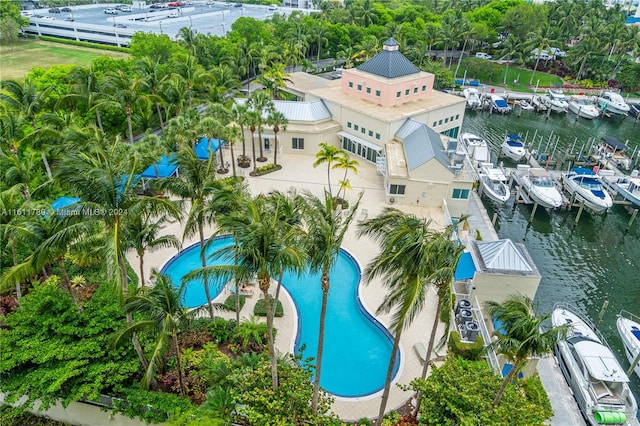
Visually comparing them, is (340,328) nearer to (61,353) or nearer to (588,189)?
(61,353)

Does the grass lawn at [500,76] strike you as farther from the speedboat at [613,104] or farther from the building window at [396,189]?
the building window at [396,189]

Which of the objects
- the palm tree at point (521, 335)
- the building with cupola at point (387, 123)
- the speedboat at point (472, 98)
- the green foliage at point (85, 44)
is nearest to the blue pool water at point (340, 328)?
the palm tree at point (521, 335)

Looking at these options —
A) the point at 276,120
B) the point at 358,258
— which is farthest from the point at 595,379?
the point at 276,120

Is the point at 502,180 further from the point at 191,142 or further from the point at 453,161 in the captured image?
the point at 191,142

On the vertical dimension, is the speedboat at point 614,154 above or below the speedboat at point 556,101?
below

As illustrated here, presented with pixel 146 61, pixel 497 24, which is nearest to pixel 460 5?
pixel 497 24

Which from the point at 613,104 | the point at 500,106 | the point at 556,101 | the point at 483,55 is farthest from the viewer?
the point at 483,55

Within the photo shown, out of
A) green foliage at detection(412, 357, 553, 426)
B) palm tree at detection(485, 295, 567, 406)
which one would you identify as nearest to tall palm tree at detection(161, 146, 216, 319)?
green foliage at detection(412, 357, 553, 426)
